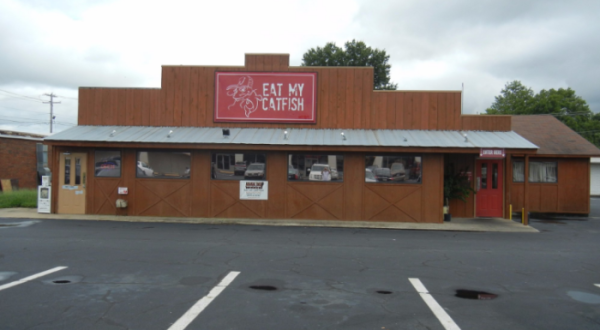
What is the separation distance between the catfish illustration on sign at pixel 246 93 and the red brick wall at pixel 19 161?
1817 centimetres

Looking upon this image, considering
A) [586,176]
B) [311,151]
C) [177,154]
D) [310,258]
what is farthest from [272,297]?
[586,176]

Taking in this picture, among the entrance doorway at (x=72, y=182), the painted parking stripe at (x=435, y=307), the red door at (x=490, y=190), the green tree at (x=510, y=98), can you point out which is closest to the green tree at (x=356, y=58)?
the green tree at (x=510, y=98)

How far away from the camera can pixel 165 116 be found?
17938 millimetres

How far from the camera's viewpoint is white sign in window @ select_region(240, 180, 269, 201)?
55.4ft

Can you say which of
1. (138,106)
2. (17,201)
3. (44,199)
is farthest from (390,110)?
(17,201)

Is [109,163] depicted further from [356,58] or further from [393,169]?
[356,58]

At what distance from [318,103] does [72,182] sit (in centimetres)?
989

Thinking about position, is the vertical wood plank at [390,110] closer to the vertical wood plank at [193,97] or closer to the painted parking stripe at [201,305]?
the vertical wood plank at [193,97]

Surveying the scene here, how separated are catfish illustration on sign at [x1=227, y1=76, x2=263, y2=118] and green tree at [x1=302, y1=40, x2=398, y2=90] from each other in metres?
29.1

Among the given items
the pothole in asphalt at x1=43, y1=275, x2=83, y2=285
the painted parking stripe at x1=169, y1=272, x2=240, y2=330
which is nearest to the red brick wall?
the pothole in asphalt at x1=43, y1=275, x2=83, y2=285

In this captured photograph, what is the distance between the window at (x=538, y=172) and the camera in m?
20.3

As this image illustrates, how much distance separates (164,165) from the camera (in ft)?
56.5

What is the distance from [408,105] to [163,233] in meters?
9.96

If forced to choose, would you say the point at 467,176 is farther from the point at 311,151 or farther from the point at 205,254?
the point at 205,254
